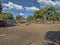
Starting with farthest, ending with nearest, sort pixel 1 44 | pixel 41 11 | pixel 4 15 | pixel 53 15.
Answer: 1. pixel 4 15
2. pixel 41 11
3. pixel 53 15
4. pixel 1 44

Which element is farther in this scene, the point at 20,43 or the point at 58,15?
the point at 58,15

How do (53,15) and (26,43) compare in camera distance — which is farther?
(53,15)

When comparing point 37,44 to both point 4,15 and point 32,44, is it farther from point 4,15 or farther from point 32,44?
point 4,15

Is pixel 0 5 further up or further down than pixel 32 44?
further up

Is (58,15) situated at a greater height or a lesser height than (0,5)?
lesser

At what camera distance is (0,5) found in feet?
255

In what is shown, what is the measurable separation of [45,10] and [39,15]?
15.6 ft

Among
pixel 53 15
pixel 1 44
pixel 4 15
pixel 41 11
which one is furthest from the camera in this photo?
pixel 4 15

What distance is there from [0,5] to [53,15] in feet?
83.3

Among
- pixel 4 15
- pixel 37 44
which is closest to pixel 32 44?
pixel 37 44

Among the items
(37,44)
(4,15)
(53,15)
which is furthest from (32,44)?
(4,15)

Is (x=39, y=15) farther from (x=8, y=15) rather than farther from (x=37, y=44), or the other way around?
(x=37, y=44)

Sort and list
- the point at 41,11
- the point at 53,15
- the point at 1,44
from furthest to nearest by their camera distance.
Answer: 1. the point at 41,11
2. the point at 53,15
3. the point at 1,44

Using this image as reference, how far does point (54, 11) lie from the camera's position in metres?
78.9
